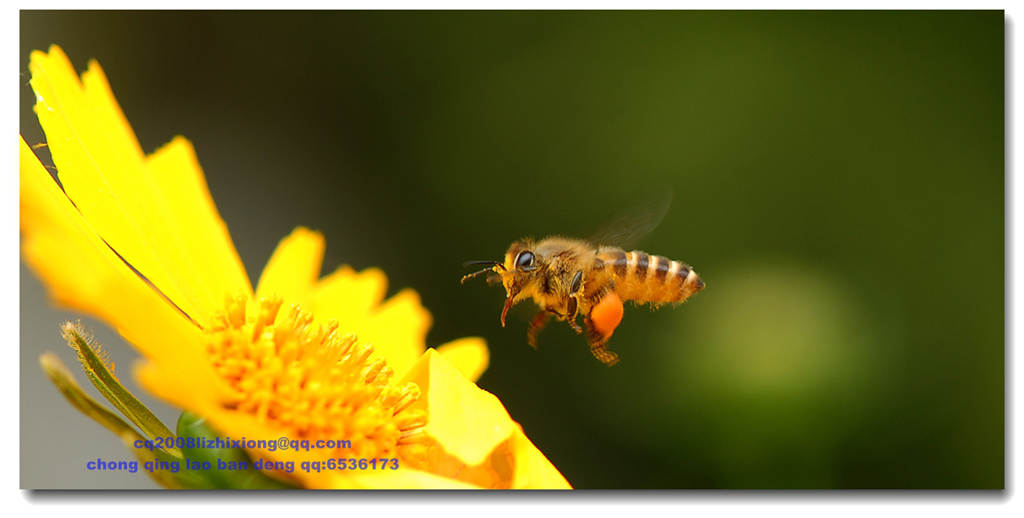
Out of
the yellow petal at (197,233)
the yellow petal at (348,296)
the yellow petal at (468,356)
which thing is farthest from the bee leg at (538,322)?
the yellow petal at (197,233)

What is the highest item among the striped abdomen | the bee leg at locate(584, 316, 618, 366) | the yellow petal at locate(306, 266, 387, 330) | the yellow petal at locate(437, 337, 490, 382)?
the yellow petal at locate(306, 266, 387, 330)

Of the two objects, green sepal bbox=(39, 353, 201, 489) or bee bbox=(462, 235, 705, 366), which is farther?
bee bbox=(462, 235, 705, 366)

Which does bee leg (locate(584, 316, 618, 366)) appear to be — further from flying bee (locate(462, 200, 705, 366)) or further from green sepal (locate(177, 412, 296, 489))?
green sepal (locate(177, 412, 296, 489))

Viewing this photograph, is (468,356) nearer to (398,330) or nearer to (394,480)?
(398,330)

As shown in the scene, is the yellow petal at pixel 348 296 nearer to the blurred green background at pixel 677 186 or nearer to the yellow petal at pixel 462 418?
A: the blurred green background at pixel 677 186

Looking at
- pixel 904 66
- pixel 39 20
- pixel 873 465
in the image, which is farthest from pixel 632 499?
pixel 39 20

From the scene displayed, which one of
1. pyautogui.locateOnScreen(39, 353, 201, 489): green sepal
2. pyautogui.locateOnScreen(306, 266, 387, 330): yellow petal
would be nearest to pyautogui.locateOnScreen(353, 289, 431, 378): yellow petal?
pyautogui.locateOnScreen(306, 266, 387, 330): yellow petal
